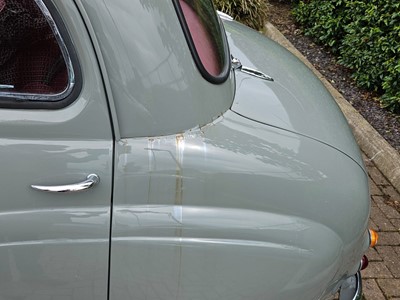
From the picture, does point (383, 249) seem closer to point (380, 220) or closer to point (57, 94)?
point (380, 220)

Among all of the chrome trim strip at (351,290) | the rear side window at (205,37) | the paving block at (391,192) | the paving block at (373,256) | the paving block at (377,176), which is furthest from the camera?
the paving block at (377,176)

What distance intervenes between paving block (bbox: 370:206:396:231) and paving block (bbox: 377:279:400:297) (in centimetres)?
49

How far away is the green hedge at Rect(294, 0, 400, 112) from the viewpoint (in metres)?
4.44

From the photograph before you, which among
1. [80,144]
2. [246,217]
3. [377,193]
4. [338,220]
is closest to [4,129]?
[80,144]

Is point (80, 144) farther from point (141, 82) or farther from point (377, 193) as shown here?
point (377, 193)

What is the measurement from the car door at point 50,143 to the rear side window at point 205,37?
335mm

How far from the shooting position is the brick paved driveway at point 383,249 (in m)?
2.75

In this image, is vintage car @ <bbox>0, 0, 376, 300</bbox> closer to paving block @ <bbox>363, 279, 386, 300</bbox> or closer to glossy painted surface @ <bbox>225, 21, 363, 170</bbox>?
glossy painted surface @ <bbox>225, 21, 363, 170</bbox>

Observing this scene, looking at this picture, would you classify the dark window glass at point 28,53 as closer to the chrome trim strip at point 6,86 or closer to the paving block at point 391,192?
Result: the chrome trim strip at point 6,86

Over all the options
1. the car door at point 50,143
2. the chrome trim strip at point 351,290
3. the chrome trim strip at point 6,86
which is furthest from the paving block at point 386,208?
the chrome trim strip at point 6,86

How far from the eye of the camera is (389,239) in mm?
3127

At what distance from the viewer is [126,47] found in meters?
1.29

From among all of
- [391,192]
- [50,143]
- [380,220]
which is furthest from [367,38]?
[50,143]

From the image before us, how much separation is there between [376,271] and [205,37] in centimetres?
204
